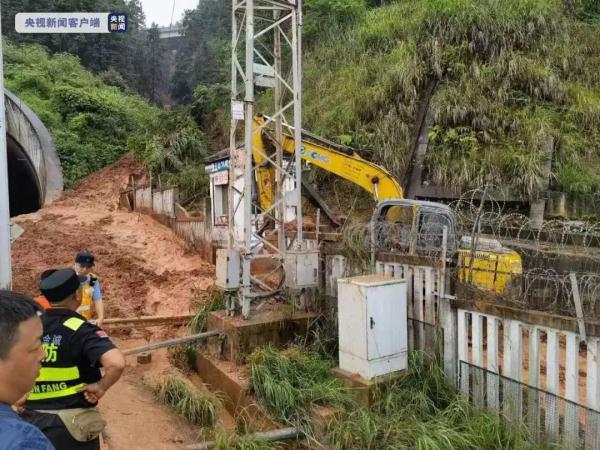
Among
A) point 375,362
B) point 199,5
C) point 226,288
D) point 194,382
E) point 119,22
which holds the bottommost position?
point 194,382

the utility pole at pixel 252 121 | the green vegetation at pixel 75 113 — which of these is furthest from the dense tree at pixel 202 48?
the utility pole at pixel 252 121

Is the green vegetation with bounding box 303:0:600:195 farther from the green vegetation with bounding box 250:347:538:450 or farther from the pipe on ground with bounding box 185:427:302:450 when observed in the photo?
the pipe on ground with bounding box 185:427:302:450

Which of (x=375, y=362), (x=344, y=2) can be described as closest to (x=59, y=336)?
(x=375, y=362)

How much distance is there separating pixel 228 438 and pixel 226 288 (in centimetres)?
245

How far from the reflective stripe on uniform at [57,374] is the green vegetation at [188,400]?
3274mm

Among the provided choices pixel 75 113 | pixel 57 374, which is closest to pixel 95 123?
pixel 75 113

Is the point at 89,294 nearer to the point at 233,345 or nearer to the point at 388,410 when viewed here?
the point at 233,345

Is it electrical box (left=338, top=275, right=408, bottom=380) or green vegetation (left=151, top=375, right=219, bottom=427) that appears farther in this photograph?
green vegetation (left=151, top=375, right=219, bottom=427)

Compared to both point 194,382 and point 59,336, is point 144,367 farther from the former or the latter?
point 59,336

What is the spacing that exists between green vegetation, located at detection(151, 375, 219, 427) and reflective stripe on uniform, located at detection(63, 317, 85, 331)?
331 cm

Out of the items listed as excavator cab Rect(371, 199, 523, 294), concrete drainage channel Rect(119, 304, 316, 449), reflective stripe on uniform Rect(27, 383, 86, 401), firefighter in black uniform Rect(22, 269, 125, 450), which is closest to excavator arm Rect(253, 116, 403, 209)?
excavator cab Rect(371, 199, 523, 294)

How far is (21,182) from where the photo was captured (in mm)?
24359

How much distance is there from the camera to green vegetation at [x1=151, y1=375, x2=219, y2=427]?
18.9 feet

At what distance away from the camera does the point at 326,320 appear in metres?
6.83
